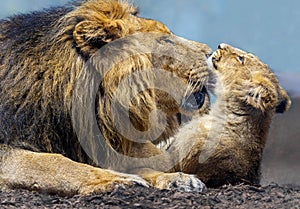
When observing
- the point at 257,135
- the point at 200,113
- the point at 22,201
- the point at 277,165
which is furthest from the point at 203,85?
the point at 277,165

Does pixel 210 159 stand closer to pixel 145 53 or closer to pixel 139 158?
pixel 139 158

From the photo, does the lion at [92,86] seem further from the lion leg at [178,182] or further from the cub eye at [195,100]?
the lion leg at [178,182]

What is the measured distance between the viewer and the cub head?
429 cm

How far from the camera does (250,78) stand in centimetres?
437

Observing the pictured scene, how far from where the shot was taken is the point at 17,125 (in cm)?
447

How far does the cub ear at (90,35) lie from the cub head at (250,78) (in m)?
0.65

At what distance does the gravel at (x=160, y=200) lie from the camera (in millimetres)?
3551

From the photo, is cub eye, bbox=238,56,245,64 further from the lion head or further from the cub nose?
the lion head

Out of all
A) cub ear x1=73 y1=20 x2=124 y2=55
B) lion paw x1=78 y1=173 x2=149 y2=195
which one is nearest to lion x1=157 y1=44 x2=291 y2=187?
lion paw x1=78 y1=173 x2=149 y2=195

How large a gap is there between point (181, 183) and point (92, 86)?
949 millimetres

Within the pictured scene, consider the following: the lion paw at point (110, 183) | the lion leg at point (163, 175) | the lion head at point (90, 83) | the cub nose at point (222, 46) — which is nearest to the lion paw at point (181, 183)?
the lion leg at point (163, 175)

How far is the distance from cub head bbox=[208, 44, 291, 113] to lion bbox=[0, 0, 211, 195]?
17 centimetres

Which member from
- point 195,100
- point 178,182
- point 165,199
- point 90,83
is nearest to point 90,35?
point 90,83

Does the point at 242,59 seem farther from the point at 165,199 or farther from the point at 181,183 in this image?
the point at 165,199
